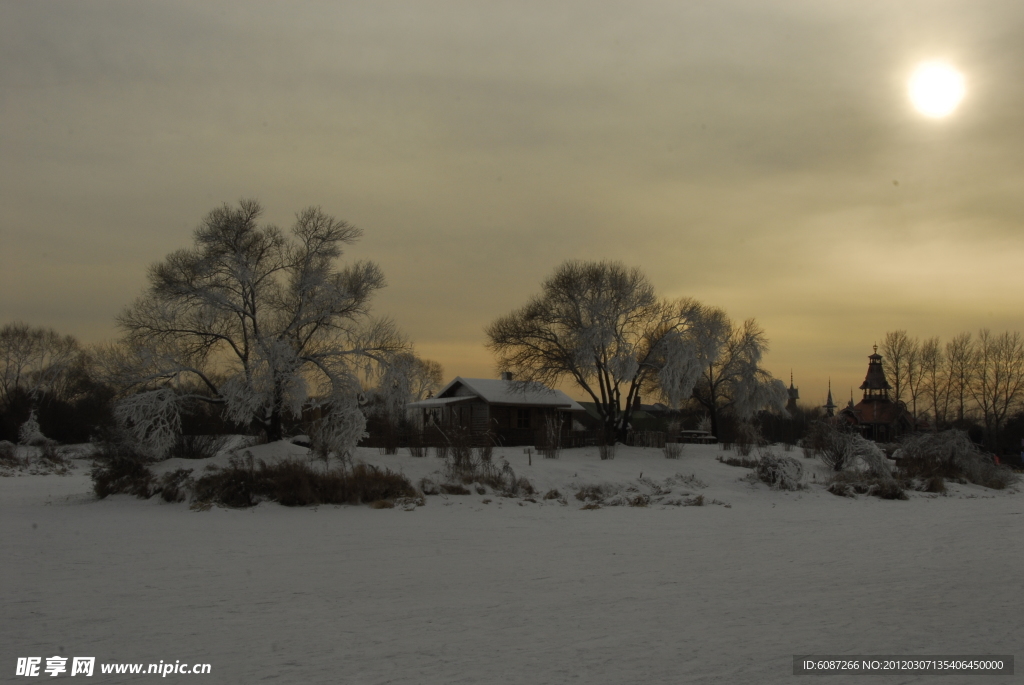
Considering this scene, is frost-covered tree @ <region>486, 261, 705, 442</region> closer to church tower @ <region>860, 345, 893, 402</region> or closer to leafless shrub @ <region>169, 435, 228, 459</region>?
leafless shrub @ <region>169, 435, 228, 459</region>

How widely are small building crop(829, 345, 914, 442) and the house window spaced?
3898cm

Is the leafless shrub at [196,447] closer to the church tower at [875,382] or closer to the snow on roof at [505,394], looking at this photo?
the snow on roof at [505,394]

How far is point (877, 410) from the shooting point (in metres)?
75.4

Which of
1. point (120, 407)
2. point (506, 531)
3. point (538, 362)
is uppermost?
point (538, 362)

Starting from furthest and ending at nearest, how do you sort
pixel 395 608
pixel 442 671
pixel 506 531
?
1. pixel 506 531
2. pixel 395 608
3. pixel 442 671

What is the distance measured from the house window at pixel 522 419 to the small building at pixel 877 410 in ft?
128

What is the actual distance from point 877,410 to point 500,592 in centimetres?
7645

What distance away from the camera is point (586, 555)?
12.1 m

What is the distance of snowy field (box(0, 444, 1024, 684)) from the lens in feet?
20.8

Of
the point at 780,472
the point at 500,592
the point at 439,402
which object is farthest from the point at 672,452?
the point at 500,592

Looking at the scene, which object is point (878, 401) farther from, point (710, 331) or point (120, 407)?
point (120, 407)

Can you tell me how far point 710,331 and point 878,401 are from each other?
44.6m

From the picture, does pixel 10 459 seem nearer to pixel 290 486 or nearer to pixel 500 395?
pixel 290 486

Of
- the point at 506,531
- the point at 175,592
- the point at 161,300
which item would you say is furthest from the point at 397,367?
the point at 175,592
